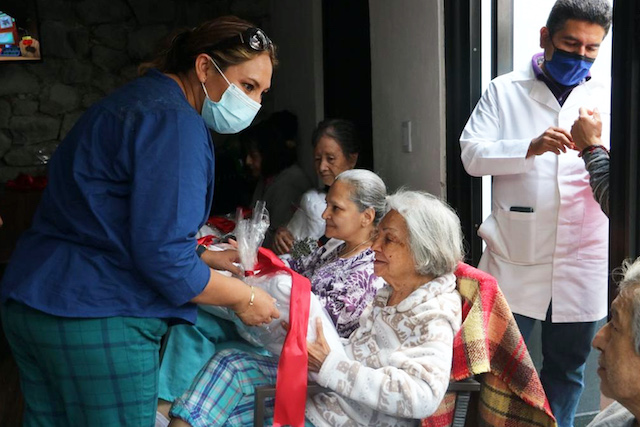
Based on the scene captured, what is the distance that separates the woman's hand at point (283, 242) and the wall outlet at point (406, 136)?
70cm

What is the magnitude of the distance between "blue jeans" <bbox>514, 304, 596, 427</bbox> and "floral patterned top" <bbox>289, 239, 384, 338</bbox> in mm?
502

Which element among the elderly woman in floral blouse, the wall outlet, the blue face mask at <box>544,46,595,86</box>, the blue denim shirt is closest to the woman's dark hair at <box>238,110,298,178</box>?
the wall outlet

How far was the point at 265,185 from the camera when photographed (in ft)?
13.3

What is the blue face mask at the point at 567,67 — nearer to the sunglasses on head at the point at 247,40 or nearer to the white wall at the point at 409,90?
the white wall at the point at 409,90

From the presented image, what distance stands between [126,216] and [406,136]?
1.75 metres

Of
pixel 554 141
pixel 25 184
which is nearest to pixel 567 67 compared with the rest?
pixel 554 141

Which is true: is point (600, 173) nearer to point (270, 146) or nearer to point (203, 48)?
point (203, 48)

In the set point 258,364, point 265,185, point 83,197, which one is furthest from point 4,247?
point 83,197

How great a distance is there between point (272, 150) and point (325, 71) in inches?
24.2

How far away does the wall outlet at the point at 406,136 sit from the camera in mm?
2939

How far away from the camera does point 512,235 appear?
226 cm

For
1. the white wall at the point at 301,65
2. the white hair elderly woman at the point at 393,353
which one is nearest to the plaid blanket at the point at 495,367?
the white hair elderly woman at the point at 393,353

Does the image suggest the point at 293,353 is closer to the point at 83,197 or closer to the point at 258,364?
the point at 258,364

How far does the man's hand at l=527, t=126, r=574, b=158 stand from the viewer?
204 cm
